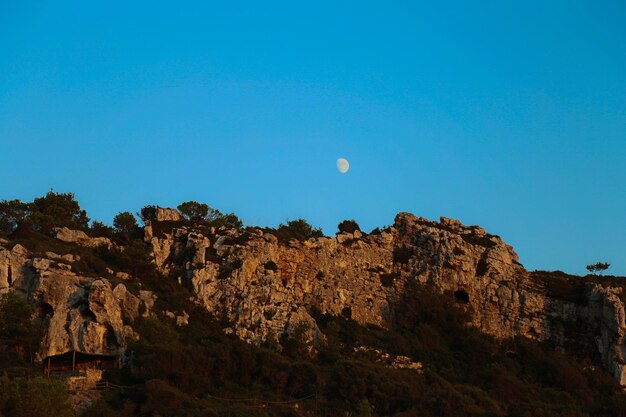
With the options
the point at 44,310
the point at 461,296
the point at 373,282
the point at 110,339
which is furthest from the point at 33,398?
the point at 461,296

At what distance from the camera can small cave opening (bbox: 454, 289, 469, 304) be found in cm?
7635

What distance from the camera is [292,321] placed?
67188mm

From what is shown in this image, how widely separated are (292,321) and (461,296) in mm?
17851

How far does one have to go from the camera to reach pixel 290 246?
2923 inches

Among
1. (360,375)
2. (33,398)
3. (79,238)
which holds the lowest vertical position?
(33,398)

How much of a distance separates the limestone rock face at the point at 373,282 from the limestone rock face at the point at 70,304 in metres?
8.58

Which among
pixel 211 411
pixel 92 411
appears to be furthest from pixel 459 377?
pixel 92 411

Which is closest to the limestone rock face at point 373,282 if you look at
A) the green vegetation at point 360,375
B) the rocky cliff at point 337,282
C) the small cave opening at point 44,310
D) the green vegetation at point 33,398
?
the rocky cliff at point 337,282

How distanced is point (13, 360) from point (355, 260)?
31.6 metres

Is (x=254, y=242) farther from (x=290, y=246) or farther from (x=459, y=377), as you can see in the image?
(x=459, y=377)

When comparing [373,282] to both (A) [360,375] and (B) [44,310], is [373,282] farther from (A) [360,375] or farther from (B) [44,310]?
(B) [44,310]

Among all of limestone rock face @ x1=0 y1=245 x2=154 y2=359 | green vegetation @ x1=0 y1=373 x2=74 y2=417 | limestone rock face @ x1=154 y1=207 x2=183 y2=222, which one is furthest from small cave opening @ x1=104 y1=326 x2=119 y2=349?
limestone rock face @ x1=154 y1=207 x2=183 y2=222

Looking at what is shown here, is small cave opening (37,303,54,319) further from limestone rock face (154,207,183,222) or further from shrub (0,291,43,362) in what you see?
limestone rock face (154,207,183,222)

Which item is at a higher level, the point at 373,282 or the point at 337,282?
the point at 373,282
